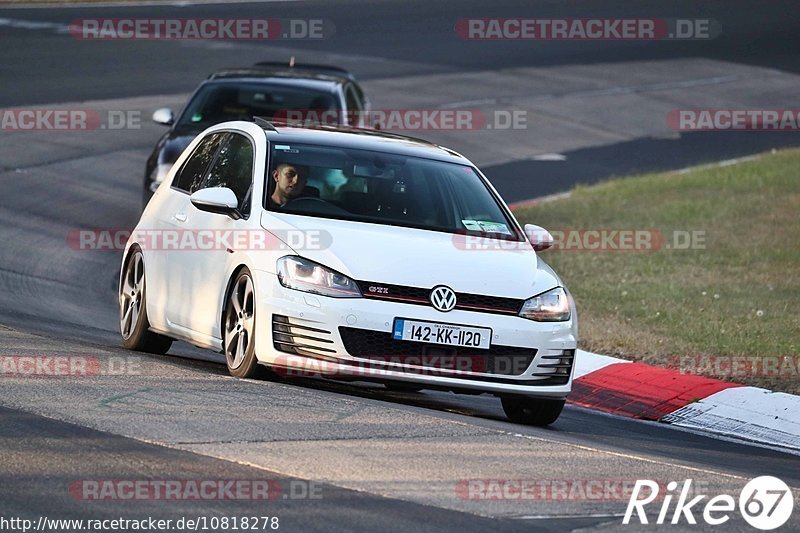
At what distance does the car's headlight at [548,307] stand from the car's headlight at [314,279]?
3.24 feet

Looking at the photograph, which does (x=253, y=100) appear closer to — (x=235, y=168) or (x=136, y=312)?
(x=136, y=312)

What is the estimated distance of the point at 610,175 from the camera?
24.3 meters

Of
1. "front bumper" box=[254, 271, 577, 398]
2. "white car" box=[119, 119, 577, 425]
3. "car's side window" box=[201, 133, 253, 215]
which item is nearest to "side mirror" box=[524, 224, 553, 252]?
"white car" box=[119, 119, 577, 425]

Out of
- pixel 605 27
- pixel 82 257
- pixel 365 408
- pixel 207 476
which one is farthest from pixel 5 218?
pixel 605 27

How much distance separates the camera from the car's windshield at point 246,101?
16.5 m

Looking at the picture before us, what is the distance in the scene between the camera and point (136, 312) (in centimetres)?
1072

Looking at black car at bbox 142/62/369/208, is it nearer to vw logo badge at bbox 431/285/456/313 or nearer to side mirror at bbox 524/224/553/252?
side mirror at bbox 524/224/553/252

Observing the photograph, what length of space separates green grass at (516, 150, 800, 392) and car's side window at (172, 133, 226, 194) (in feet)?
12.1

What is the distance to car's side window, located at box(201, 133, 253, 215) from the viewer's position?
9969 millimetres

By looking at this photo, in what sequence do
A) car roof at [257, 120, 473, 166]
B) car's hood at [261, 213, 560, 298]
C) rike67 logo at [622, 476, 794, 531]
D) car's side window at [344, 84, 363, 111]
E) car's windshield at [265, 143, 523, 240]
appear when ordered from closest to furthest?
1. rike67 logo at [622, 476, 794, 531]
2. car's hood at [261, 213, 560, 298]
3. car's windshield at [265, 143, 523, 240]
4. car roof at [257, 120, 473, 166]
5. car's side window at [344, 84, 363, 111]

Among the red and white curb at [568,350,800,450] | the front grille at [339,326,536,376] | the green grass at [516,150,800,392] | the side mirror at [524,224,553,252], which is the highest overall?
the side mirror at [524,224,553,252]

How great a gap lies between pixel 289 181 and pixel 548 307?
1743 mm

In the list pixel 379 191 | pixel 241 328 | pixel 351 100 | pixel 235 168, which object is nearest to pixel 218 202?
pixel 235 168

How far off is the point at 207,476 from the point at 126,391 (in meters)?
1.69
